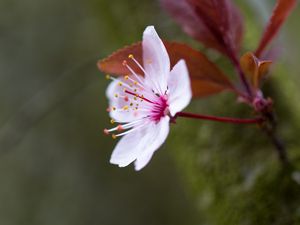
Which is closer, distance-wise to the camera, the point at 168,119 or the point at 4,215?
the point at 168,119

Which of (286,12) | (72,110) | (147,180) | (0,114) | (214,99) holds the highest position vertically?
(286,12)

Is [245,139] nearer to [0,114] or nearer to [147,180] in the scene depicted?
[147,180]

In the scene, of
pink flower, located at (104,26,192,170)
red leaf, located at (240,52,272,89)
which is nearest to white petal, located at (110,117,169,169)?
pink flower, located at (104,26,192,170)

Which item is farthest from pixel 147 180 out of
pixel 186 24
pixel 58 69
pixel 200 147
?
pixel 186 24

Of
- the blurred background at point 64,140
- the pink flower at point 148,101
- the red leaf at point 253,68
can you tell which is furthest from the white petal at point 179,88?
the blurred background at point 64,140

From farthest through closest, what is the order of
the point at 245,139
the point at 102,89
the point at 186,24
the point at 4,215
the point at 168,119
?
the point at 102,89 < the point at 4,215 < the point at 245,139 < the point at 186,24 < the point at 168,119

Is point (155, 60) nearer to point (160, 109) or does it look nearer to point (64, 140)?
point (160, 109)

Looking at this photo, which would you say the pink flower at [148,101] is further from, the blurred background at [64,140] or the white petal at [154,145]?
the blurred background at [64,140]
